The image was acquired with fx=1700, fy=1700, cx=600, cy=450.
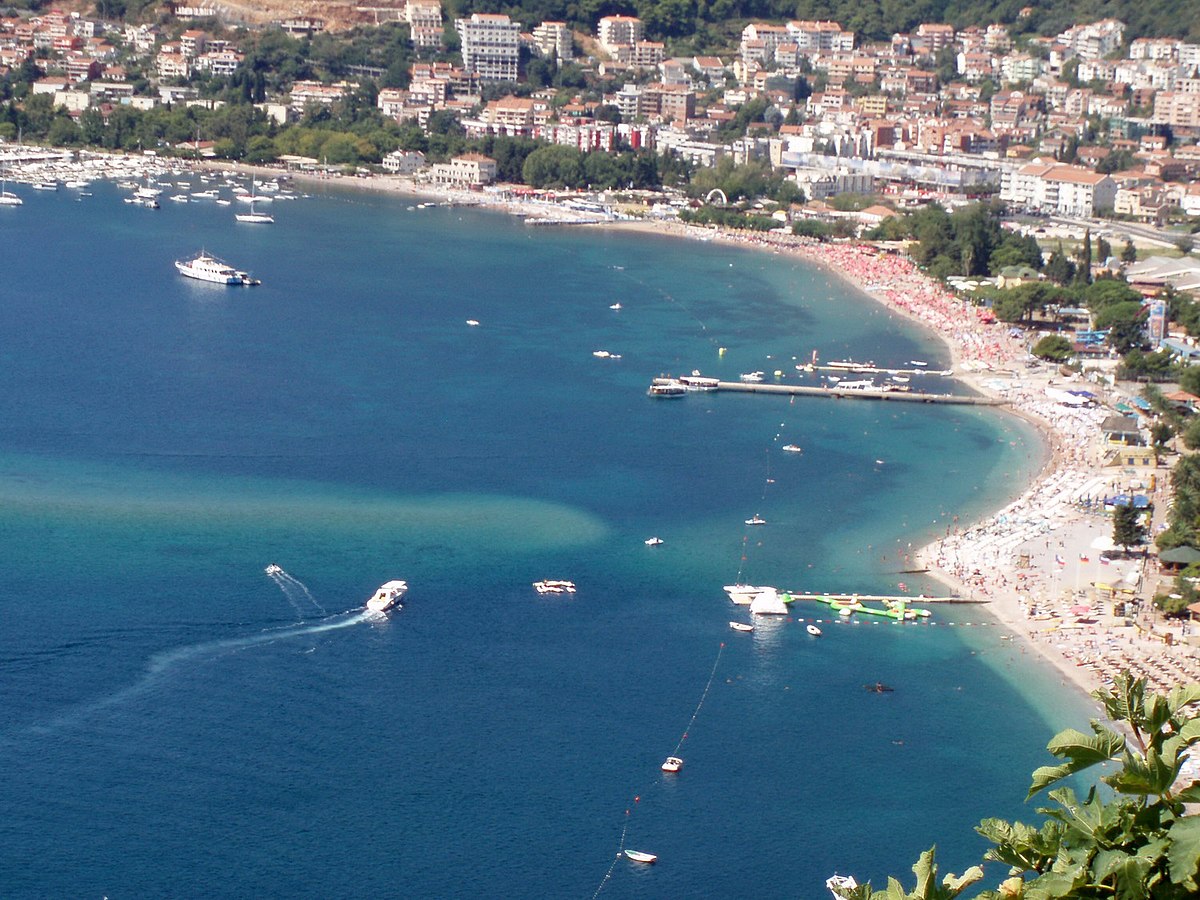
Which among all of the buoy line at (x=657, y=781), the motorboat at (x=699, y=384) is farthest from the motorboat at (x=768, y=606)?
the motorboat at (x=699, y=384)

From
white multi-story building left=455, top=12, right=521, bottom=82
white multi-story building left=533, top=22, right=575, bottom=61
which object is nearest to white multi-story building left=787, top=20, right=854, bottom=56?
white multi-story building left=533, top=22, right=575, bottom=61

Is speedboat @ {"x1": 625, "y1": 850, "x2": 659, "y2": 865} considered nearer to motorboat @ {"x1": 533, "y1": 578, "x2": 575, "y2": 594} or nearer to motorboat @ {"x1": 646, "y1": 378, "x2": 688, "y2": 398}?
motorboat @ {"x1": 533, "y1": 578, "x2": 575, "y2": 594}

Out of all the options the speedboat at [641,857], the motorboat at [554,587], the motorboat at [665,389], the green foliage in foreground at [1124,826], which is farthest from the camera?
the motorboat at [665,389]

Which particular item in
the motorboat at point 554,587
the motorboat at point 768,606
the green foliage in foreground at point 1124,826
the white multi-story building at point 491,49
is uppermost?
the white multi-story building at point 491,49

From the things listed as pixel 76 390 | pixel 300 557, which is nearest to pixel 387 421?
pixel 76 390

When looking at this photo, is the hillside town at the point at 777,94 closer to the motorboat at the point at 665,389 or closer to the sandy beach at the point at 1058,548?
the sandy beach at the point at 1058,548

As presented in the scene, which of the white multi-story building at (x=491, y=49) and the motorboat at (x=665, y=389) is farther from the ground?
the white multi-story building at (x=491, y=49)

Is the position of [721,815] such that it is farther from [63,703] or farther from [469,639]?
[63,703]
